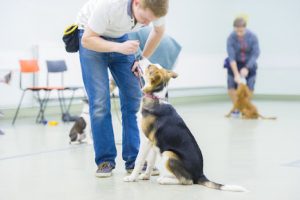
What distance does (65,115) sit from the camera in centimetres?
802

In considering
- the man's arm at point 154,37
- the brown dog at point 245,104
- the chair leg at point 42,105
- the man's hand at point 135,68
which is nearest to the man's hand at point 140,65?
the man's hand at point 135,68

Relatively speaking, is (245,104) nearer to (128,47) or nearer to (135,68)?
(135,68)

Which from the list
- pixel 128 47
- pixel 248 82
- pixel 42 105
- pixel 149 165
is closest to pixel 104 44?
pixel 128 47

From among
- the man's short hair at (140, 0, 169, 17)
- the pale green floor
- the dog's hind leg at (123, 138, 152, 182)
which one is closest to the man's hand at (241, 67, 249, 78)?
the pale green floor

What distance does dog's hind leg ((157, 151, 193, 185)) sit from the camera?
11.1ft

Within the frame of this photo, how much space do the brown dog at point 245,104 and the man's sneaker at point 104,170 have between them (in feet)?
16.1

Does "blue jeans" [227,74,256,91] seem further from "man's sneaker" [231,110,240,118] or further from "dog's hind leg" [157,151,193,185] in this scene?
"dog's hind leg" [157,151,193,185]

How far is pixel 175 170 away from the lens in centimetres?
342

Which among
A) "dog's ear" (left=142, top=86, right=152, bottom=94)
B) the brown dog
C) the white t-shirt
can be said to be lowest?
the brown dog

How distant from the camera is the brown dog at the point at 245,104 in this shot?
27.4 feet

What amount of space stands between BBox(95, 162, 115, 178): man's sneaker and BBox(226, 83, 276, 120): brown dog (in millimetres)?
4914

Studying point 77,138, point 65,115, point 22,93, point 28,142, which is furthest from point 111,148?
point 22,93

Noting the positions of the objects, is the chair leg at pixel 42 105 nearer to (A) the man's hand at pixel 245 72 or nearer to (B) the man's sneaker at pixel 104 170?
(A) the man's hand at pixel 245 72

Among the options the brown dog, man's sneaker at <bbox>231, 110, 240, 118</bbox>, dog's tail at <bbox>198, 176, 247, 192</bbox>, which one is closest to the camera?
dog's tail at <bbox>198, 176, 247, 192</bbox>
